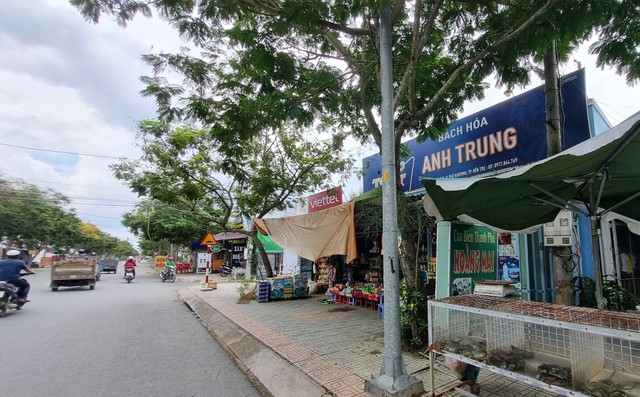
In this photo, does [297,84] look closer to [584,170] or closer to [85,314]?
[584,170]

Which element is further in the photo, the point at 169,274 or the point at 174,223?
the point at 174,223

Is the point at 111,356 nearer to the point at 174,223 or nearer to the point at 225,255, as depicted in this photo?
the point at 174,223

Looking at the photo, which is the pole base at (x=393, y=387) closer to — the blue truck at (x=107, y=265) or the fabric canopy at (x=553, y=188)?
the fabric canopy at (x=553, y=188)

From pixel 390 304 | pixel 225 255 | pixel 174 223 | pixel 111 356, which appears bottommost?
pixel 111 356

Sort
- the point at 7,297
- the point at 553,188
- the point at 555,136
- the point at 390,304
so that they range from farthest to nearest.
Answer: the point at 7,297, the point at 555,136, the point at 553,188, the point at 390,304

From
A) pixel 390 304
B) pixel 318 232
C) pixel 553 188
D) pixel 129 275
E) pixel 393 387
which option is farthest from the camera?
pixel 129 275

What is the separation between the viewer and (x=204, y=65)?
5.85 meters

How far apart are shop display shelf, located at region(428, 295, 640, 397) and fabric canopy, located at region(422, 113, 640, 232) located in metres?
1.17

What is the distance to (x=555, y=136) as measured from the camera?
16.8 feet

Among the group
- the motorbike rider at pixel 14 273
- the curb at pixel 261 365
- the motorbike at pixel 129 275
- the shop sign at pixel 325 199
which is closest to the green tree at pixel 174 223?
the motorbike at pixel 129 275

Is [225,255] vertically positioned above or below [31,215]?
below

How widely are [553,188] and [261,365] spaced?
180 inches

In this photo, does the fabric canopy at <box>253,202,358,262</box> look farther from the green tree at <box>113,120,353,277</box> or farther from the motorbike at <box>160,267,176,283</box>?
the motorbike at <box>160,267,176,283</box>

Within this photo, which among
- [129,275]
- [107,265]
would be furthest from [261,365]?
[107,265]
